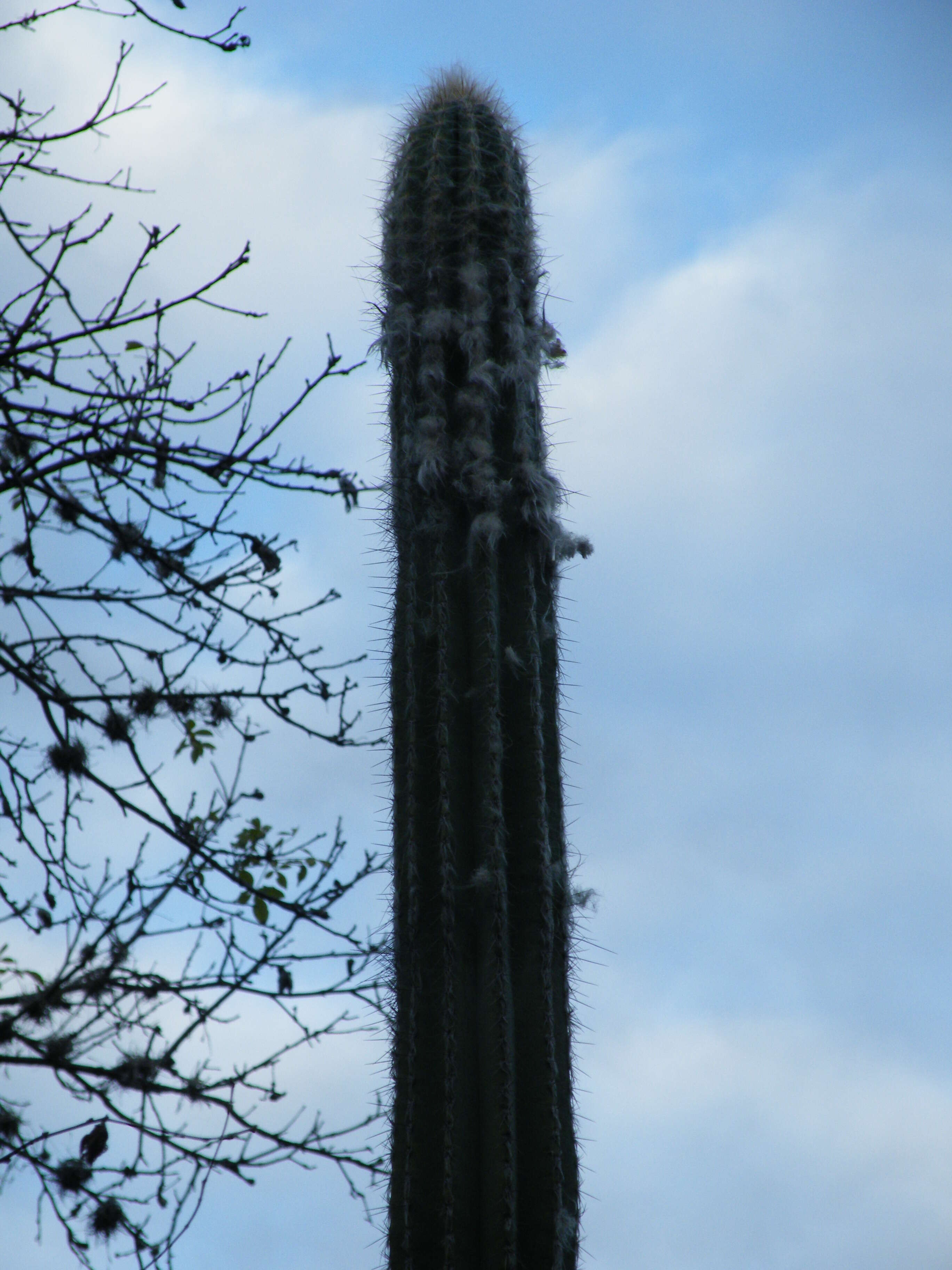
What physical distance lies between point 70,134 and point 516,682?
2.24 m

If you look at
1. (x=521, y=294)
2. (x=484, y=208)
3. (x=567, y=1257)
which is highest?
(x=484, y=208)

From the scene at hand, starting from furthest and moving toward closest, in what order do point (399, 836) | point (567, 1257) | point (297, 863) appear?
point (297, 863)
point (399, 836)
point (567, 1257)

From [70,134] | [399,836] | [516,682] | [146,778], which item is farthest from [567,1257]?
[70,134]

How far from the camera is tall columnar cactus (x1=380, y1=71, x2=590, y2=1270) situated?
7.95ft

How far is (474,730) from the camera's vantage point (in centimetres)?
276

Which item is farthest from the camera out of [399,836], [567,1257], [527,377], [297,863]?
[297,863]

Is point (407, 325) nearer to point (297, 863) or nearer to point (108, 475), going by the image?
point (108, 475)

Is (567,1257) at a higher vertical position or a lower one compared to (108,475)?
lower

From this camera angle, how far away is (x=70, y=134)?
11.0ft

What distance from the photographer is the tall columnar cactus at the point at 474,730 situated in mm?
2424

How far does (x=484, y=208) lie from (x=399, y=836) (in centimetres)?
190

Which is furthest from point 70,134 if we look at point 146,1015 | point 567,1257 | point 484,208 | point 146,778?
point 567,1257

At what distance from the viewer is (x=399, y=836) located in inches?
107

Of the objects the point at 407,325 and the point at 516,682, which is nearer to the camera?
the point at 516,682
